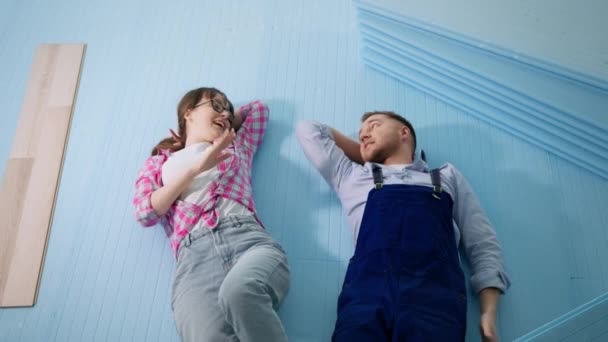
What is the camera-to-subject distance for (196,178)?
158cm

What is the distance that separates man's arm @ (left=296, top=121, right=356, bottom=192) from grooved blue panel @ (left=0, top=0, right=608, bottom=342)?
0.12 meters

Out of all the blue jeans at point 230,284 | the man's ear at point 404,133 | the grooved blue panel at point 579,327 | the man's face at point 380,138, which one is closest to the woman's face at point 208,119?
the blue jeans at point 230,284

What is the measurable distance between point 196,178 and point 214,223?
0.18 m

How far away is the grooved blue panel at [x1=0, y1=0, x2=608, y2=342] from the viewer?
1537 mm

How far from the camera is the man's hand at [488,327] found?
52.2 inches

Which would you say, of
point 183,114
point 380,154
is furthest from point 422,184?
point 183,114

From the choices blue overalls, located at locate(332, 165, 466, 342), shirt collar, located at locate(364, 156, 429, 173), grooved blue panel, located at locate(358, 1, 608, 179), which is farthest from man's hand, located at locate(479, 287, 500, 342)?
grooved blue panel, located at locate(358, 1, 608, 179)

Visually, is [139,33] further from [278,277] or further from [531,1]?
[531,1]

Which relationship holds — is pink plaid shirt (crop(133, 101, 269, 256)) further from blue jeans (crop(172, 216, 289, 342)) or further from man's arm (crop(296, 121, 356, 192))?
man's arm (crop(296, 121, 356, 192))

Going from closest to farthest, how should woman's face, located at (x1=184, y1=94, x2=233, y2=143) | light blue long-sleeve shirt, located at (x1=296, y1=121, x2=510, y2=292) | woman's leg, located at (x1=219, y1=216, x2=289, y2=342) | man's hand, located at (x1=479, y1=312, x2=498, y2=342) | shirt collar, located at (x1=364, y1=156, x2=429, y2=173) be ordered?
woman's leg, located at (x1=219, y1=216, x2=289, y2=342) < man's hand, located at (x1=479, y1=312, x2=498, y2=342) < light blue long-sleeve shirt, located at (x1=296, y1=121, x2=510, y2=292) < shirt collar, located at (x1=364, y1=156, x2=429, y2=173) < woman's face, located at (x1=184, y1=94, x2=233, y2=143)

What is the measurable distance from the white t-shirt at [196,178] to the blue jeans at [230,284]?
1.7 inches

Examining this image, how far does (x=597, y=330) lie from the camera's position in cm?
130

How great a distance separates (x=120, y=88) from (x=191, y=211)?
824 mm

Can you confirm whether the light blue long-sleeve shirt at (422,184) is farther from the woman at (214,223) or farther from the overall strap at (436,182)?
the woman at (214,223)
